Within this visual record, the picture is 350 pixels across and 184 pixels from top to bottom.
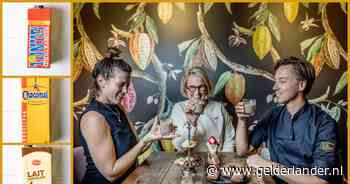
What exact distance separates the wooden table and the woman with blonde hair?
5cm

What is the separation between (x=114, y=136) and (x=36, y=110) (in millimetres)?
345

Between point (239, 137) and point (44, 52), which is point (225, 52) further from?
point (44, 52)

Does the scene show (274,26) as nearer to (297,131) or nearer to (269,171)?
(297,131)

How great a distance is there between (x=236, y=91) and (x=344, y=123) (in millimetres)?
481

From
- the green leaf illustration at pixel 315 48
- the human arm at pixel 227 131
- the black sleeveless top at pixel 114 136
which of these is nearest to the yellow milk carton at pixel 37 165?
the black sleeveless top at pixel 114 136

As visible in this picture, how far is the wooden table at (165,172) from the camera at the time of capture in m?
1.66

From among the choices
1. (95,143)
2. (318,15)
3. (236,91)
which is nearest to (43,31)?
(95,143)

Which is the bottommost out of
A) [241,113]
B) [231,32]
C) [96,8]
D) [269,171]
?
[269,171]

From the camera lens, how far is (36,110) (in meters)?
1.68

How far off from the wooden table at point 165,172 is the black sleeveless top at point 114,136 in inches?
2.4

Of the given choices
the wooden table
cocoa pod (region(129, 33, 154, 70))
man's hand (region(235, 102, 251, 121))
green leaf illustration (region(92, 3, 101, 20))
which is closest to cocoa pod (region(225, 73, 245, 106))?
man's hand (region(235, 102, 251, 121))

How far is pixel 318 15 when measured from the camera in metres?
1.70

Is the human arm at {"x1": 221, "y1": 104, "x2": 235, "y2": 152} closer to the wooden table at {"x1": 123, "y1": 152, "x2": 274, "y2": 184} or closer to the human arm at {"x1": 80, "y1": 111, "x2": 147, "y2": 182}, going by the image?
the wooden table at {"x1": 123, "y1": 152, "x2": 274, "y2": 184}

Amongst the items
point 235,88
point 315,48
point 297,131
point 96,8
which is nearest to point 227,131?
point 235,88
